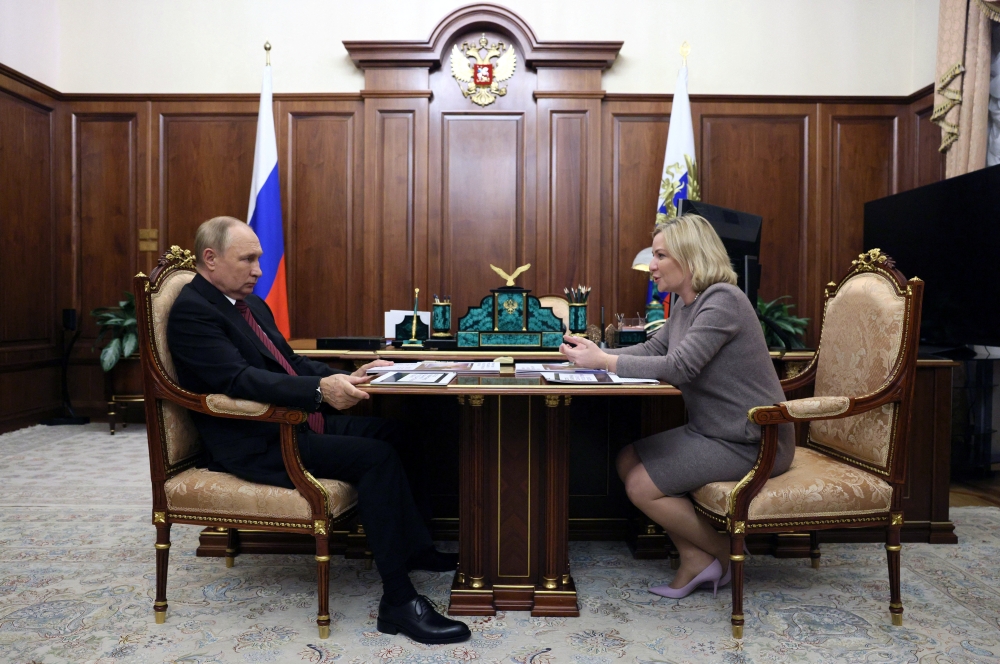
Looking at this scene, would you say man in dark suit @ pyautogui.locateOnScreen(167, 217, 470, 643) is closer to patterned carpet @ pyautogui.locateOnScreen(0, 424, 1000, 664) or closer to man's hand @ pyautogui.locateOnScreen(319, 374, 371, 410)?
man's hand @ pyautogui.locateOnScreen(319, 374, 371, 410)

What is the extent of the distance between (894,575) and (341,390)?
6.10 feet

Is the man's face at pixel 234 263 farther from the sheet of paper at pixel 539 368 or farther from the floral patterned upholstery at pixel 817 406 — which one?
the floral patterned upholstery at pixel 817 406

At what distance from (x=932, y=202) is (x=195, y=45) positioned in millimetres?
5630

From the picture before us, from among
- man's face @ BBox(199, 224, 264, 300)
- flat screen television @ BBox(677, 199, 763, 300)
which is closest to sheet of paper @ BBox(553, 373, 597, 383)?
man's face @ BBox(199, 224, 264, 300)

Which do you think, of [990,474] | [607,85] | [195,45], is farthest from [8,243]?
[990,474]

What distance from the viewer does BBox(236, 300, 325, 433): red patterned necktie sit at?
8.34 ft

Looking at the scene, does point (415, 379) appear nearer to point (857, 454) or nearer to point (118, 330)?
point (857, 454)

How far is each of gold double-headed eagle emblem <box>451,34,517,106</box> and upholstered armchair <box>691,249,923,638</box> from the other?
386cm

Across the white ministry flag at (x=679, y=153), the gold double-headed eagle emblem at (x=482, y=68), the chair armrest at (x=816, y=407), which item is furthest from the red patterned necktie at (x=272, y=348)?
the gold double-headed eagle emblem at (x=482, y=68)

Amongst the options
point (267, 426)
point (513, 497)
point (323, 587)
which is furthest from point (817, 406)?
point (267, 426)

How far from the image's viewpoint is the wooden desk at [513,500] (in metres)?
2.41

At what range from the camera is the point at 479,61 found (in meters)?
5.67

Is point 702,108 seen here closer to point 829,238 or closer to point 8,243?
point 829,238

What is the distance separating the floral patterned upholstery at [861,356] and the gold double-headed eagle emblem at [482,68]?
3727 mm
